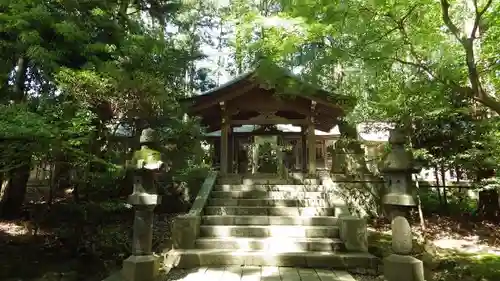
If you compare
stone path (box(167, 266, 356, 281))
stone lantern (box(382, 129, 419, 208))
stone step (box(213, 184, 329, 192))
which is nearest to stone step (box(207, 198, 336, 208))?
stone step (box(213, 184, 329, 192))

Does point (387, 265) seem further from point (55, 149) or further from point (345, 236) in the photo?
point (55, 149)

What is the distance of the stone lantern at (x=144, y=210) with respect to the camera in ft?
15.1

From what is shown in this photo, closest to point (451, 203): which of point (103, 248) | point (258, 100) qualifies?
point (258, 100)

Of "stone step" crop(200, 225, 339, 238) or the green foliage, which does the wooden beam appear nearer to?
"stone step" crop(200, 225, 339, 238)

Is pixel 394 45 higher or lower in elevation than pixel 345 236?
higher

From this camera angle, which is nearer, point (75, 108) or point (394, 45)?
point (394, 45)

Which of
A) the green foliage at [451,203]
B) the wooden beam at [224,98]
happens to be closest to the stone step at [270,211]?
the wooden beam at [224,98]

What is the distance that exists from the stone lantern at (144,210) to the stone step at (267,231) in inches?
68.0

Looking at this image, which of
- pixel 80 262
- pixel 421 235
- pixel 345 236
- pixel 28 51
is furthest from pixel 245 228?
pixel 28 51

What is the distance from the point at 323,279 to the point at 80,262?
4.89m

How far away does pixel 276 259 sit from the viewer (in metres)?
5.39

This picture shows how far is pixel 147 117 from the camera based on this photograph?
793 cm

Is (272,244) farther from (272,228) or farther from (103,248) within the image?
(103,248)

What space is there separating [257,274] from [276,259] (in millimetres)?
A: 561
